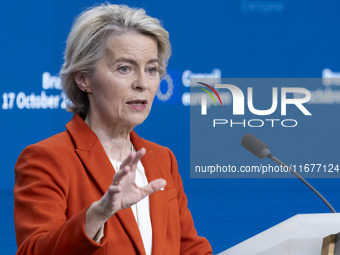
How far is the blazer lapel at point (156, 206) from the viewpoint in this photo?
157 centimetres

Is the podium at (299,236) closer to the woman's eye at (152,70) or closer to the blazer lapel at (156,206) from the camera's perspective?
the blazer lapel at (156,206)

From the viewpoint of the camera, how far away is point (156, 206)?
162cm

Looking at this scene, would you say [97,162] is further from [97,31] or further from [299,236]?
[299,236]

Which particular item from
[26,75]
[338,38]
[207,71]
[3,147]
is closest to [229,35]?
[207,71]

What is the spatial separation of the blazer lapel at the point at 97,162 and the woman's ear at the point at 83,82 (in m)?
0.09

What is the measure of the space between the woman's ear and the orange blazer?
0.09 metres

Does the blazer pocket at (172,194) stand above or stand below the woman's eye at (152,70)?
below

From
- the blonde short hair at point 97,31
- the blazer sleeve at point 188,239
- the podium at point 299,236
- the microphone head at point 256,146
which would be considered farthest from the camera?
the microphone head at point 256,146

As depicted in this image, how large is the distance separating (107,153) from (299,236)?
586 millimetres

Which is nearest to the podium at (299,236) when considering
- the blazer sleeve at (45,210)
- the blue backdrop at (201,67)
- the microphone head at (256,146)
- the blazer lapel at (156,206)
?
the blazer lapel at (156,206)

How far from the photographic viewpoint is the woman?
1440 millimetres

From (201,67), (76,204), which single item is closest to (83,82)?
(76,204)

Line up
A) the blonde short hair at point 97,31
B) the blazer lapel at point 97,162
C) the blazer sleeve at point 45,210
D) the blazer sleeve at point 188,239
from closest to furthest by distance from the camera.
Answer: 1. the blazer sleeve at point 45,210
2. the blazer lapel at point 97,162
3. the blonde short hair at point 97,31
4. the blazer sleeve at point 188,239
